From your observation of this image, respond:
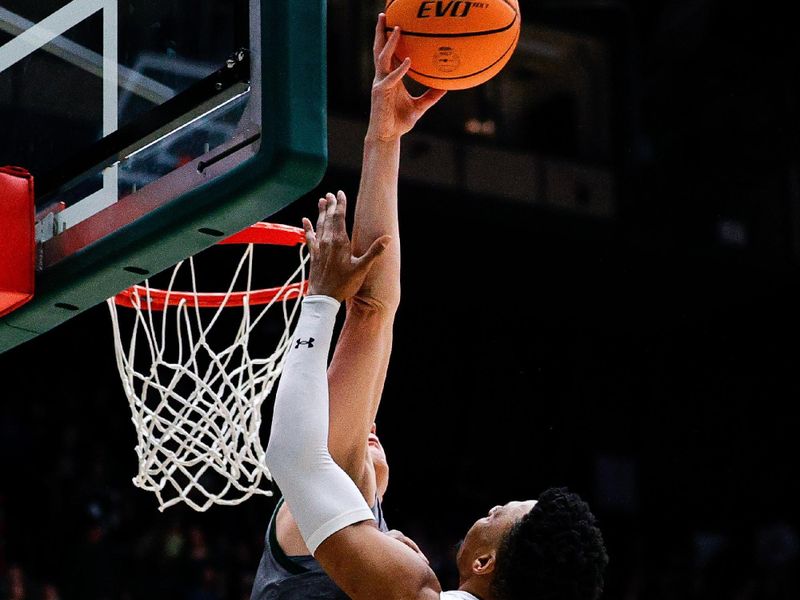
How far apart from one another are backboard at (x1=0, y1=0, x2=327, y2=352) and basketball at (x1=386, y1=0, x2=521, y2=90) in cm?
38

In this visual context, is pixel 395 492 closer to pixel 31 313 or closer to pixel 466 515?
pixel 466 515

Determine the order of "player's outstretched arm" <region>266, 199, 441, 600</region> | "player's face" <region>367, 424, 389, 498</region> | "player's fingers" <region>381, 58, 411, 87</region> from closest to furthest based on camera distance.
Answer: "player's outstretched arm" <region>266, 199, 441, 600</region>, "player's fingers" <region>381, 58, 411, 87</region>, "player's face" <region>367, 424, 389, 498</region>

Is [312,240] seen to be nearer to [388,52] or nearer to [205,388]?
[388,52]

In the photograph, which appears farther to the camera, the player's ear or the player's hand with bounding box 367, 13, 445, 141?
the player's hand with bounding box 367, 13, 445, 141

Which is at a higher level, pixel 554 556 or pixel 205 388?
pixel 554 556

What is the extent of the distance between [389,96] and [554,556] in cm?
102

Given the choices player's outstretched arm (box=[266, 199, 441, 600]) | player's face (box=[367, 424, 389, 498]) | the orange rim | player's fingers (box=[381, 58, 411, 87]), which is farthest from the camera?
the orange rim

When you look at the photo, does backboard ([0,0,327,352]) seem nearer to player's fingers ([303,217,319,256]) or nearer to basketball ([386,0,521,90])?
player's fingers ([303,217,319,256])

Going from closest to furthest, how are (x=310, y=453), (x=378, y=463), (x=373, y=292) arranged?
1. (x=310, y=453)
2. (x=373, y=292)
3. (x=378, y=463)

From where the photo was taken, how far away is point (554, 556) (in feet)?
7.36

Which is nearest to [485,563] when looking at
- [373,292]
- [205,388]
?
[373,292]

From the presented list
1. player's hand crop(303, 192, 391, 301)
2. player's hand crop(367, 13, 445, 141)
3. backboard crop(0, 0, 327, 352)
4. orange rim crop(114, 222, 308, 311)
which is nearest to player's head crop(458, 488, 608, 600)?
player's hand crop(303, 192, 391, 301)

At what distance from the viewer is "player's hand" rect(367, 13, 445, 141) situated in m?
2.63

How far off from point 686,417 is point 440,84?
9.30 meters
